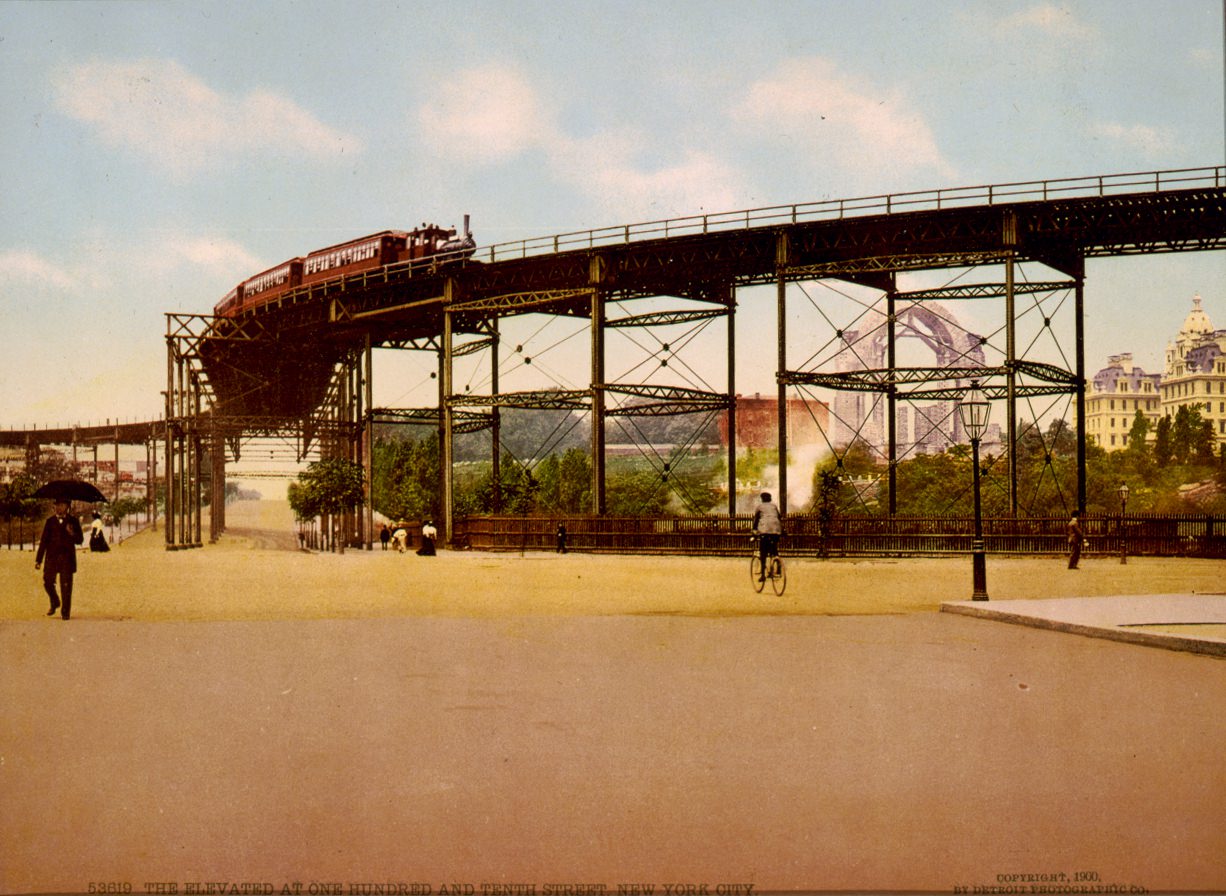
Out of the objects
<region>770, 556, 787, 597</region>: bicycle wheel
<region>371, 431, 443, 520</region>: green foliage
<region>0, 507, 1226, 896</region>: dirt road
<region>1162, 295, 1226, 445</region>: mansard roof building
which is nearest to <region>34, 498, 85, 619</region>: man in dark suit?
<region>0, 507, 1226, 896</region>: dirt road

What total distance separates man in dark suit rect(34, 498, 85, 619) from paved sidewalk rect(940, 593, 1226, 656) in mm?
12223

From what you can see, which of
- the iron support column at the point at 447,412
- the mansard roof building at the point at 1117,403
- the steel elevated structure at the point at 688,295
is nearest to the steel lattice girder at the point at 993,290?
the steel elevated structure at the point at 688,295

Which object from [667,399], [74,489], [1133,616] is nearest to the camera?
[1133,616]

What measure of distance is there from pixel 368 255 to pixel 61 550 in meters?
29.6

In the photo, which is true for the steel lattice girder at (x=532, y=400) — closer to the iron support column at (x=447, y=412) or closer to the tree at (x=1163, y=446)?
the iron support column at (x=447, y=412)

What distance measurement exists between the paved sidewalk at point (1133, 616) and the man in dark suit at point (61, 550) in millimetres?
12223

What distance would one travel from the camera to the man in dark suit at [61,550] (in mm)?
15180

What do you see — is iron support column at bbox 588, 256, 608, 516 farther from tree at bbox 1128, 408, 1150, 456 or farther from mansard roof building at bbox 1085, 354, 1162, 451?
mansard roof building at bbox 1085, 354, 1162, 451

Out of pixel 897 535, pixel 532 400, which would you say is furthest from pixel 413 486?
pixel 897 535

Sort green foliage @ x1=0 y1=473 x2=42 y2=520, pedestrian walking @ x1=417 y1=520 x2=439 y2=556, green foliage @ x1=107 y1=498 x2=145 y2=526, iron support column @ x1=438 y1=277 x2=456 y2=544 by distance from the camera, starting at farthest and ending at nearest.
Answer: green foliage @ x1=107 y1=498 x2=145 y2=526 → green foliage @ x1=0 y1=473 x2=42 y2=520 → iron support column @ x1=438 y1=277 x2=456 y2=544 → pedestrian walking @ x1=417 y1=520 x2=439 y2=556

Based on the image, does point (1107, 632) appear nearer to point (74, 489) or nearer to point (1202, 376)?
point (74, 489)

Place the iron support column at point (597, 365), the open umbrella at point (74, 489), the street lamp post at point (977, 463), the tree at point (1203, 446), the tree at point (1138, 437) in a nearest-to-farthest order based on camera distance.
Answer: the street lamp post at point (977, 463) → the open umbrella at point (74, 489) → the iron support column at point (597, 365) → the tree at point (1203, 446) → the tree at point (1138, 437)

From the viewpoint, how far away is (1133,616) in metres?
14.4

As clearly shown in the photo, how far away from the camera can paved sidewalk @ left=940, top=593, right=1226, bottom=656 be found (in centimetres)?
1217
